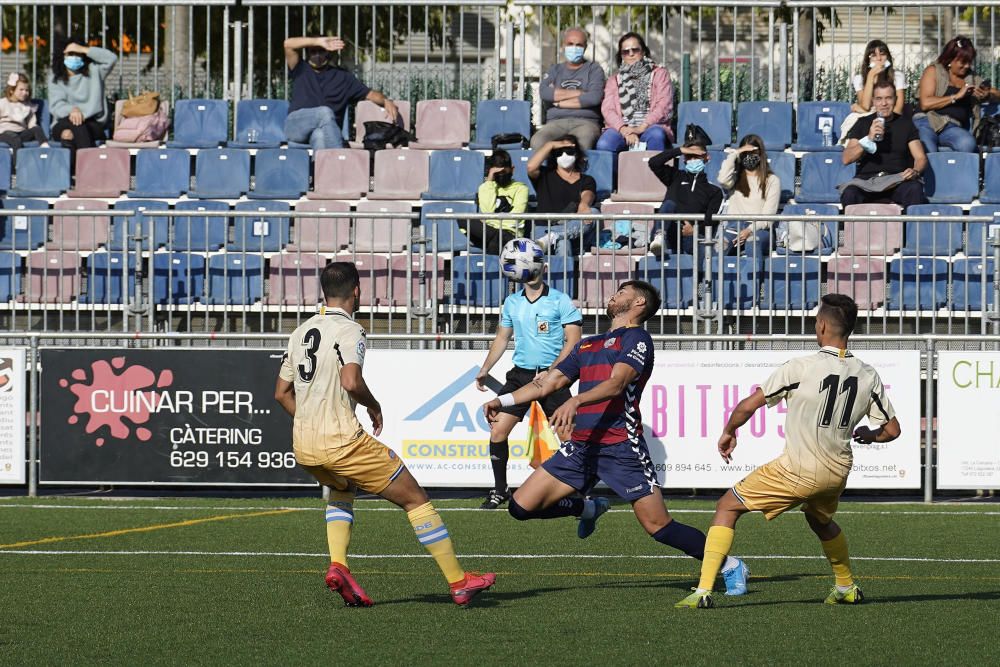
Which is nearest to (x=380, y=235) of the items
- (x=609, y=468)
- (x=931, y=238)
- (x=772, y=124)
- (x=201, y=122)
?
(x=931, y=238)

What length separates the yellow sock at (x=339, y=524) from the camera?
768cm

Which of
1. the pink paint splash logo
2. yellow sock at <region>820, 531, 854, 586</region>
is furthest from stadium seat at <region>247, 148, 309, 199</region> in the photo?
yellow sock at <region>820, 531, 854, 586</region>

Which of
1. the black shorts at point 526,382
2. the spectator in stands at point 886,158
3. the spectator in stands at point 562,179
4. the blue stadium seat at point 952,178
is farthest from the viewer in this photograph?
the blue stadium seat at point 952,178

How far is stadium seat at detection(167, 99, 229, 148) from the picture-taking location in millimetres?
19875

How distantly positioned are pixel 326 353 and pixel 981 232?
8.41 meters

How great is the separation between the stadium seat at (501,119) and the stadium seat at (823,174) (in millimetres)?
3469

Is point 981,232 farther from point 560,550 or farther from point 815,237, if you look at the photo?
point 560,550

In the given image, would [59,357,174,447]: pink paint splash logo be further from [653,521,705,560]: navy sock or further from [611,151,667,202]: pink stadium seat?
[653,521,705,560]: navy sock

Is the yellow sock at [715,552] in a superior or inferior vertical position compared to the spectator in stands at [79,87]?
inferior

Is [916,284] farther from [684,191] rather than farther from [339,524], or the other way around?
[339,524]

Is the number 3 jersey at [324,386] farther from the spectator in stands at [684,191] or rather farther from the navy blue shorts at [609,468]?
the spectator in stands at [684,191]

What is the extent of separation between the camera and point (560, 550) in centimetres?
1023

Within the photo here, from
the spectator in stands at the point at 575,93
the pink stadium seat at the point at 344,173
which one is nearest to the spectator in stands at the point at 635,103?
the spectator in stands at the point at 575,93

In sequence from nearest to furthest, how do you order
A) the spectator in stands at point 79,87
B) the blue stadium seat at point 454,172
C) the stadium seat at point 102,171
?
the blue stadium seat at point 454,172, the stadium seat at point 102,171, the spectator in stands at point 79,87
